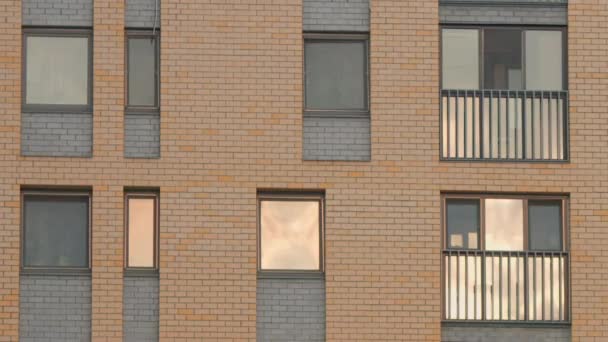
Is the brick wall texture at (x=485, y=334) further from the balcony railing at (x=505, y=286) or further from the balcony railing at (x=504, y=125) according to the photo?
the balcony railing at (x=504, y=125)

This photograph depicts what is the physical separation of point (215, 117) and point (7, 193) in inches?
133

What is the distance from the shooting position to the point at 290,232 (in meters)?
26.4

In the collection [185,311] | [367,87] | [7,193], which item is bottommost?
[185,311]

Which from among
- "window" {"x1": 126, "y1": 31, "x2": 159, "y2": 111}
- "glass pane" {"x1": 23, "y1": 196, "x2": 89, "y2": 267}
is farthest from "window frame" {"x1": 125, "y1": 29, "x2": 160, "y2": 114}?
"glass pane" {"x1": 23, "y1": 196, "x2": 89, "y2": 267}

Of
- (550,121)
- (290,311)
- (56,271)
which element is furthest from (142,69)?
(550,121)

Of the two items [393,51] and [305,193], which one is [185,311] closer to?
[305,193]

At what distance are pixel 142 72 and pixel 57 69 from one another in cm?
133

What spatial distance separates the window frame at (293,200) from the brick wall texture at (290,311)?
4.7 inches

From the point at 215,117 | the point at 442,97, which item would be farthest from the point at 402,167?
the point at 215,117

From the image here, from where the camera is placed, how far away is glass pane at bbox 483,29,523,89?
26.9m

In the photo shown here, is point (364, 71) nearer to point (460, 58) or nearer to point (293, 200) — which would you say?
point (460, 58)

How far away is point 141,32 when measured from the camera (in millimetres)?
26484

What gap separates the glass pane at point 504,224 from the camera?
1042 inches

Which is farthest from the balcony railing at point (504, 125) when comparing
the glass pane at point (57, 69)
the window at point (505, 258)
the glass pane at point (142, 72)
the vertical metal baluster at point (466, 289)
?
the glass pane at point (57, 69)
